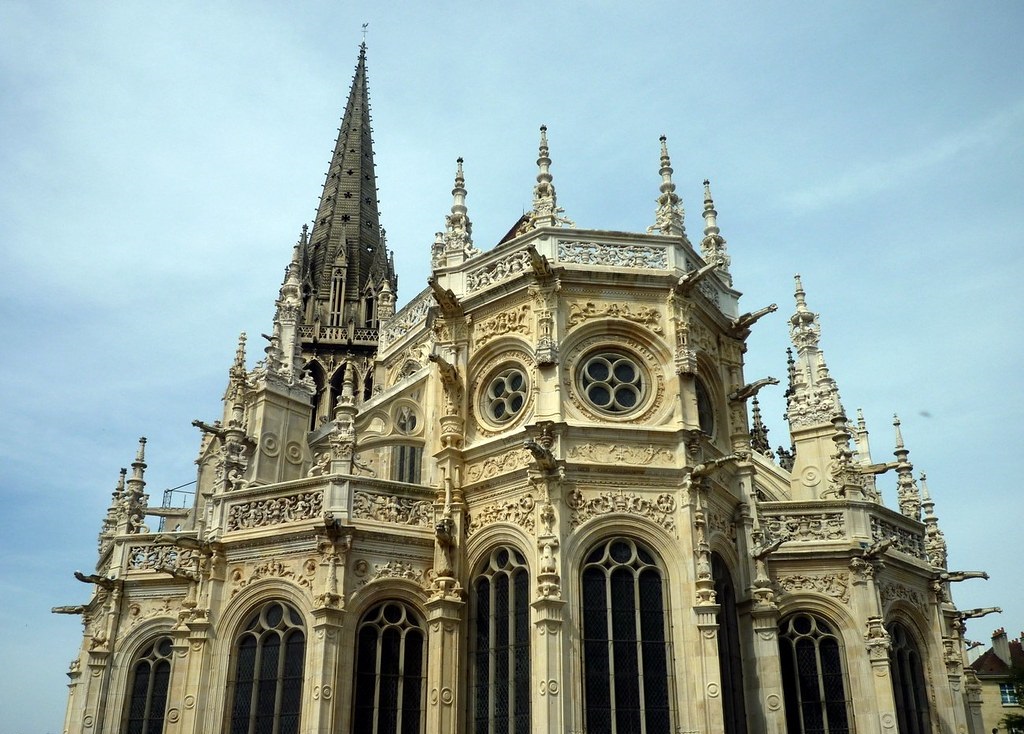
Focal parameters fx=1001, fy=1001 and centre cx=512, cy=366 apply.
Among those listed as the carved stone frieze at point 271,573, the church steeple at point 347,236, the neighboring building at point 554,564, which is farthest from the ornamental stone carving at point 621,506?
the church steeple at point 347,236

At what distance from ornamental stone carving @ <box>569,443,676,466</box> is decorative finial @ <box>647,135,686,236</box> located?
16.3 feet

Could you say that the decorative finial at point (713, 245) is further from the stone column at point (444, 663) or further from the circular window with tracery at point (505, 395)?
the stone column at point (444, 663)

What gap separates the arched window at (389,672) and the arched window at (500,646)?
1.09 meters

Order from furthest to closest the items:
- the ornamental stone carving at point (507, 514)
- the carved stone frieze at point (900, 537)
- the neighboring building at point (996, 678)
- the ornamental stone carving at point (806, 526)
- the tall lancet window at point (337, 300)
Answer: the tall lancet window at point (337, 300) < the neighboring building at point (996, 678) < the carved stone frieze at point (900, 537) < the ornamental stone carving at point (806, 526) < the ornamental stone carving at point (507, 514)

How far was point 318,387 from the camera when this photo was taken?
47.2 metres

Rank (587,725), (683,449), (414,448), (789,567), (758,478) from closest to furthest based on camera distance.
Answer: (587,725) < (683,449) < (789,567) < (414,448) < (758,478)

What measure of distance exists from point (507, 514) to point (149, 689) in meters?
9.83

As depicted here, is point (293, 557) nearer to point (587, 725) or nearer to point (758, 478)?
point (587, 725)

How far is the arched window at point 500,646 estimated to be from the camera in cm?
1800

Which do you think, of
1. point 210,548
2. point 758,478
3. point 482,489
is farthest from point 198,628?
point 758,478

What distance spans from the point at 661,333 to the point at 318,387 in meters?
29.3

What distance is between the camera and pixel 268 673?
63.0 feet

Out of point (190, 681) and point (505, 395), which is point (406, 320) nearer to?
point (505, 395)

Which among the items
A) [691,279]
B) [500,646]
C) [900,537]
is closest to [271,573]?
[500,646]
